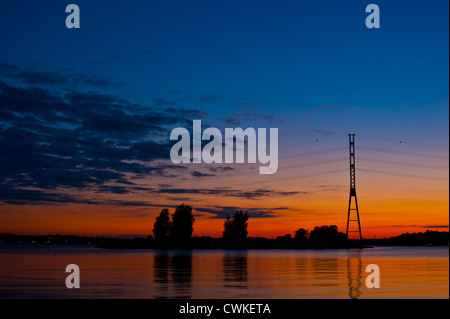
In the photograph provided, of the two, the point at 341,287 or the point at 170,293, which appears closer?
the point at 170,293

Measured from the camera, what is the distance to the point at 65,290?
37969 mm
